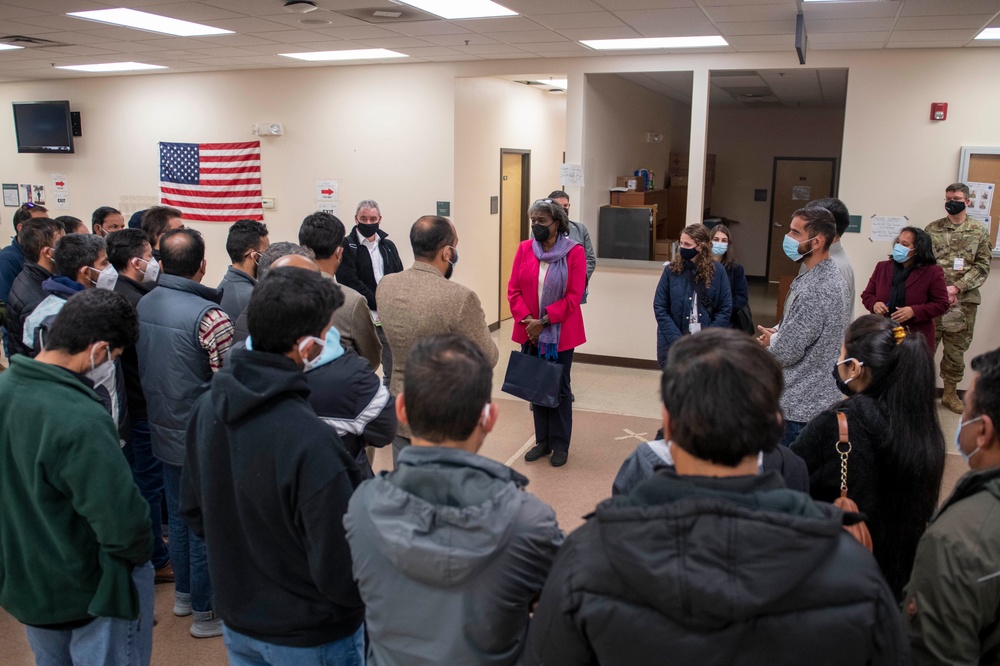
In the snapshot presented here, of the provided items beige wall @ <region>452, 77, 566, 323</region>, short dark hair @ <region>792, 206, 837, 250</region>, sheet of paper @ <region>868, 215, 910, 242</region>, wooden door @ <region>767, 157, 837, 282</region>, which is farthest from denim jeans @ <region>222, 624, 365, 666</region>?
wooden door @ <region>767, 157, 837, 282</region>

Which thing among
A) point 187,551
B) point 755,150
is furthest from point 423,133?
point 755,150

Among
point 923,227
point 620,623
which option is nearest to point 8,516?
point 620,623

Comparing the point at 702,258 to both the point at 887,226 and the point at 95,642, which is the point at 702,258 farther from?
the point at 95,642

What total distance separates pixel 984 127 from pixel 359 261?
5032mm

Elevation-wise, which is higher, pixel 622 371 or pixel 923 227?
pixel 923 227

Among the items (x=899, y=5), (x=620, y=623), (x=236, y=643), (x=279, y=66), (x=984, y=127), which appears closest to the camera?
(x=620, y=623)

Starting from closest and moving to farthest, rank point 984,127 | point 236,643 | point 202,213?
1. point 236,643
2. point 984,127
3. point 202,213

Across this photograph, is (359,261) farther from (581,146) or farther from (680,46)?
(680,46)

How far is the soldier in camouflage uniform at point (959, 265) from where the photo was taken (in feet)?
19.1

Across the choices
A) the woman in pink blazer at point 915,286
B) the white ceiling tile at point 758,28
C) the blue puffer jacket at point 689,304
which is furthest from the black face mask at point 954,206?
the blue puffer jacket at point 689,304

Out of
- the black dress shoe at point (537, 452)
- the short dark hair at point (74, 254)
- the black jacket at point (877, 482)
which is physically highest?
the short dark hair at point (74, 254)

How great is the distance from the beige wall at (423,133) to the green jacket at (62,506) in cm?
575

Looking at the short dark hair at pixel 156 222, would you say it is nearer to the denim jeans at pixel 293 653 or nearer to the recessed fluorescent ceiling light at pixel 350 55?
the denim jeans at pixel 293 653

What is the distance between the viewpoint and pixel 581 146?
7.05 metres
